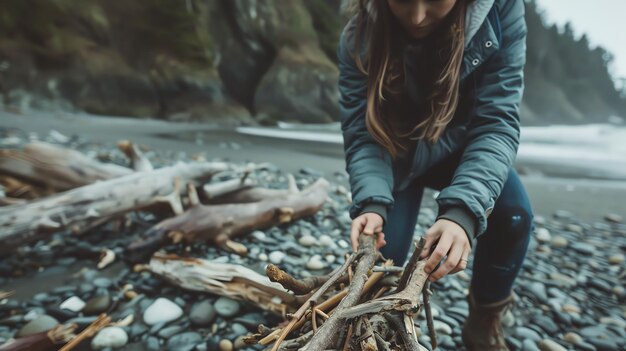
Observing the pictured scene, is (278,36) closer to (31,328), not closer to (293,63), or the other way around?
(293,63)

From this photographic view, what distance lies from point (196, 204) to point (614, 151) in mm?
11706

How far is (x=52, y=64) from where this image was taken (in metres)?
8.69

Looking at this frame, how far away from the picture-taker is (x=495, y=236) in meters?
1.51

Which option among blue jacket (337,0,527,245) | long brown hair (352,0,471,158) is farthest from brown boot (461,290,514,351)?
long brown hair (352,0,471,158)

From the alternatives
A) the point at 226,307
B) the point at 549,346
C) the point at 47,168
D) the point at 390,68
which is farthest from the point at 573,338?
the point at 47,168

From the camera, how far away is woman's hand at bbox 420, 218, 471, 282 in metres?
1.05

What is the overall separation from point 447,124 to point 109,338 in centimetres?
167

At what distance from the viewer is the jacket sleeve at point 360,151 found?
4.52 ft

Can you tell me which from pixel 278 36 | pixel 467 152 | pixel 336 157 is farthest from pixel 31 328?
pixel 278 36

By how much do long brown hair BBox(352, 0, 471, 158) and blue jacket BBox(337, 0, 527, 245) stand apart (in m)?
0.05

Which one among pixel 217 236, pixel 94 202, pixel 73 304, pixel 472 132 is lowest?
pixel 73 304

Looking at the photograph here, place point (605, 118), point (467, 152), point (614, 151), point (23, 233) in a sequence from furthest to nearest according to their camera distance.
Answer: point (605, 118) < point (614, 151) < point (23, 233) < point (467, 152)

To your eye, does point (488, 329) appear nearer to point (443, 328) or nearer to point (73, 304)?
point (443, 328)

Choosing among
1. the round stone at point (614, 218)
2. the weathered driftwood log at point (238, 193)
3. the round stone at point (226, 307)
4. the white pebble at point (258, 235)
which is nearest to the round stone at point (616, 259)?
the round stone at point (614, 218)
